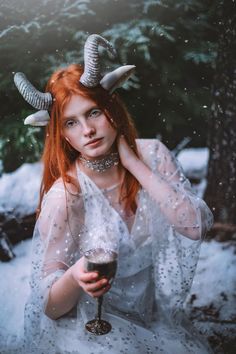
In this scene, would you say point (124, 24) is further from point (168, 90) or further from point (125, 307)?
point (125, 307)

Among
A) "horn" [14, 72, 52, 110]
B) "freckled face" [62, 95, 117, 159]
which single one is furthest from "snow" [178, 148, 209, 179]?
"horn" [14, 72, 52, 110]

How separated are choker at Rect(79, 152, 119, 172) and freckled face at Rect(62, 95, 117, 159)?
0.7 inches

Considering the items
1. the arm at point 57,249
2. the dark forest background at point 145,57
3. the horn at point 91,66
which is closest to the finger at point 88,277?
the arm at point 57,249

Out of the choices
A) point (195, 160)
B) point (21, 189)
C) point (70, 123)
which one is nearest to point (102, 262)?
point (70, 123)

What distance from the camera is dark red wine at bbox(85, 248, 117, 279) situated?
1043 millimetres

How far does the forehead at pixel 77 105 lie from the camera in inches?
48.6

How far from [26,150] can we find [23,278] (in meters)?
0.40

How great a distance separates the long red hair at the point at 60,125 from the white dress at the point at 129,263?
32mm

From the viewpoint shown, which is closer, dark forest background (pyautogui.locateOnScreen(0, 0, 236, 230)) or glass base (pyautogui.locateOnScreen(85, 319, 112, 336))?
glass base (pyautogui.locateOnScreen(85, 319, 112, 336))

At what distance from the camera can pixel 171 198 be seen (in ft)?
4.14

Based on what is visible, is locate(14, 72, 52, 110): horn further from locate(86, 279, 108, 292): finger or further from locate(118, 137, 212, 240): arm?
locate(86, 279, 108, 292): finger

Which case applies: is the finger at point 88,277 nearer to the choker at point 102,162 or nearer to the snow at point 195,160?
the choker at point 102,162

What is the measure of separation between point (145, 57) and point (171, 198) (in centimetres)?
55

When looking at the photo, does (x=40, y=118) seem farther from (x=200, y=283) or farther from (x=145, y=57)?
(x=200, y=283)
